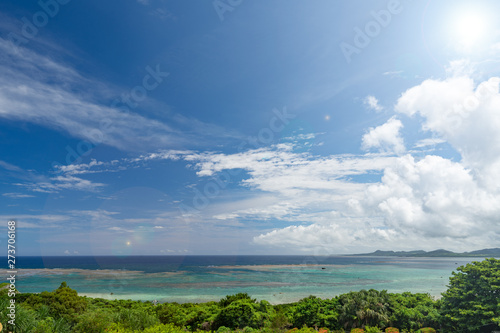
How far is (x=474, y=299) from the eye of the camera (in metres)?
18.1

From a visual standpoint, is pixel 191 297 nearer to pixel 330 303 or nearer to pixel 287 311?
pixel 287 311

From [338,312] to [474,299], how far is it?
9.66 m

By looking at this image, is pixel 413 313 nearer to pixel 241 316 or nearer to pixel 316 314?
pixel 316 314

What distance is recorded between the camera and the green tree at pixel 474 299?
16922mm

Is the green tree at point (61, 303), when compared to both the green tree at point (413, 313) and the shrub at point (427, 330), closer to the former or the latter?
the green tree at point (413, 313)

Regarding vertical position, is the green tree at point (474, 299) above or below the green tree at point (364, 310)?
above

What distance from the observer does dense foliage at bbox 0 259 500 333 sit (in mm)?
16047

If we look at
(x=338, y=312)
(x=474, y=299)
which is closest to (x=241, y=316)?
(x=338, y=312)

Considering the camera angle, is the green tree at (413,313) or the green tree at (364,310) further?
the green tree at (364,310)

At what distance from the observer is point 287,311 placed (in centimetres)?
2581

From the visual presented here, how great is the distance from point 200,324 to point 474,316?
20448 mm

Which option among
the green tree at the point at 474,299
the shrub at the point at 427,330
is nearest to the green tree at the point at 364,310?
the shrub at the point at 427,330

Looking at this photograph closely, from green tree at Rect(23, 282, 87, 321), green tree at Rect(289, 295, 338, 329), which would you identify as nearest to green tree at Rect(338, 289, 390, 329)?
green tree at Rect(289, 295, 338, 329)

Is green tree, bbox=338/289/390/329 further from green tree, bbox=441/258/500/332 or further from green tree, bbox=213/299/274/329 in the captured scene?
green tree, bbox=213/299/274/329
